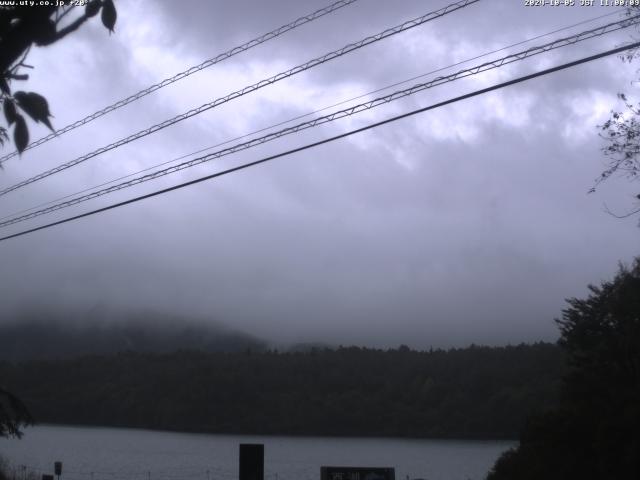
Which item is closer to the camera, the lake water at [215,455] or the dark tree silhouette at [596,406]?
the dark tree silhouette at [596,406]

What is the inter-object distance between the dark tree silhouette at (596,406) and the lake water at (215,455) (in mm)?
23720

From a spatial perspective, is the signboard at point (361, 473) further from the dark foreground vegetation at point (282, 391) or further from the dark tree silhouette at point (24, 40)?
the dark foreground vegetation at point (282, 391)

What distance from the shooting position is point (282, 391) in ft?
363

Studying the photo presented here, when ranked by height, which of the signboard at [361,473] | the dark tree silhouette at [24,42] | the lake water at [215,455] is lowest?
the lake water at [215,455]

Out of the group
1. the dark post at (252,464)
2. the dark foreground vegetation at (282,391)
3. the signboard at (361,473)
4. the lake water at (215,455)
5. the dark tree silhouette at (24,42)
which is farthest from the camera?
the dark foreground vegetation at (282,391)

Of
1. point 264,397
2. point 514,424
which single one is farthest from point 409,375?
point 514,424

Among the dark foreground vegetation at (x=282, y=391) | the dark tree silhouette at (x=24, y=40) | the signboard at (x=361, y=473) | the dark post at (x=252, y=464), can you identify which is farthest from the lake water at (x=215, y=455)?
the dark tree silhouette at (x=24, y=40)

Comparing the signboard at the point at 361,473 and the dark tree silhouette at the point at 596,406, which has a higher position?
the dark tree silhouette at the point at 596,406

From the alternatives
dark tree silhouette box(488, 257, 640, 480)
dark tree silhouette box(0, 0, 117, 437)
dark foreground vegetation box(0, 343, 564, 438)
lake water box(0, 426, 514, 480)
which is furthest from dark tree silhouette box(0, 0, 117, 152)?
dark foreground vegetation box(0, 343, 564, 438)

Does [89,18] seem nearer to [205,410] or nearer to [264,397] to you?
[264,397]

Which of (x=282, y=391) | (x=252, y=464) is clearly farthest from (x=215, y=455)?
(x=252, y=464)

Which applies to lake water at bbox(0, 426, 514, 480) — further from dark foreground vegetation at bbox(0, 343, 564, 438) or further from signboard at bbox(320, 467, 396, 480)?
signboard at bbox(320, 467, 396, 480)

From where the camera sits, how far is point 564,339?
30.8 m

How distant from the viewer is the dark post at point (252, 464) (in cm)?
1516
